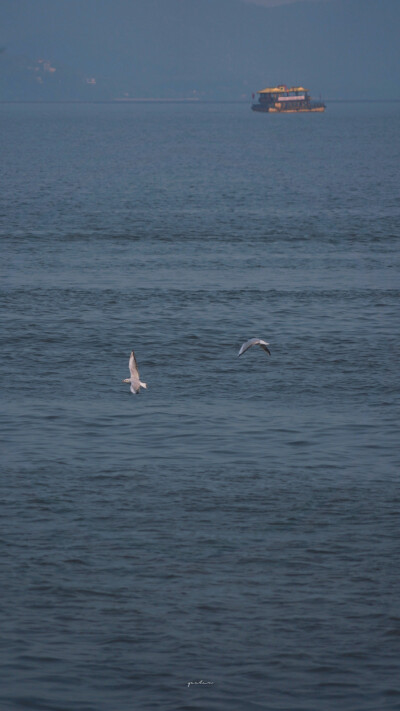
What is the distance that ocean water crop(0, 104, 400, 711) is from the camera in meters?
18.7

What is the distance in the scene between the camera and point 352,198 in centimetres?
8738

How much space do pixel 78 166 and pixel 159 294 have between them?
275 ft

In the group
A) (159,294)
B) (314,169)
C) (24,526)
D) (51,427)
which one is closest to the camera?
(24,526)

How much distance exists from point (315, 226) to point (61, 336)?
3400 cm

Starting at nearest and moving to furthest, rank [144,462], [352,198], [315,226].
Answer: [144,462], [315,226], [352,198]

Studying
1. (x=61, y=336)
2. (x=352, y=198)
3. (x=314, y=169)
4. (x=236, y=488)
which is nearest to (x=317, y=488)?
(x=236, y=488)

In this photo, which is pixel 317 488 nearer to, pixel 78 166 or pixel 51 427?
pixel 51 427

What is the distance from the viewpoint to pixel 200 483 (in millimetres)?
25812

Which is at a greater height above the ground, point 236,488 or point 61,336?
point 61,336

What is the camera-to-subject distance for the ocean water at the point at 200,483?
1866 centimetres

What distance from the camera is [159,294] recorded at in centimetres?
4834

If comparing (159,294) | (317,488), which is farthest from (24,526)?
(159,294)

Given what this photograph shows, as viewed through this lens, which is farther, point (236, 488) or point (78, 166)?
point (78, 166)

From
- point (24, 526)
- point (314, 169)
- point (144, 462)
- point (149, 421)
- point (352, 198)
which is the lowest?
point (24, 526)
